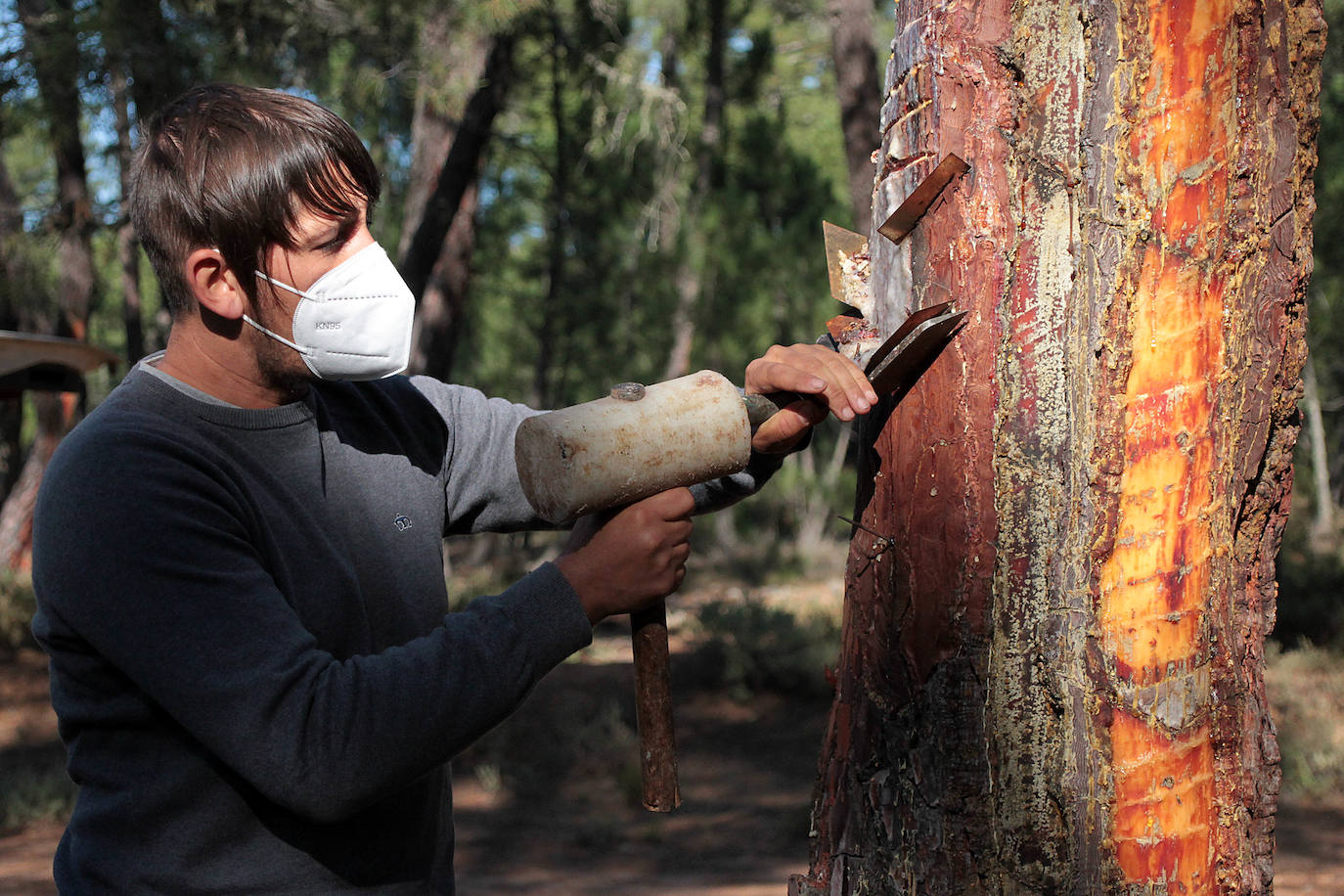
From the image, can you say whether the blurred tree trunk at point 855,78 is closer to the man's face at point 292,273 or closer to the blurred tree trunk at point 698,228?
the blurred tree trunk at point 698,228

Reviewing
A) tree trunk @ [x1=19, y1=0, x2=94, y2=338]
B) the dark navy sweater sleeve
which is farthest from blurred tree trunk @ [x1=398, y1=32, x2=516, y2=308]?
the dark navy sweater sleeve

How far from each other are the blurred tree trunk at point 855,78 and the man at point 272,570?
269 inches

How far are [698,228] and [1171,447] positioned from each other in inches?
491

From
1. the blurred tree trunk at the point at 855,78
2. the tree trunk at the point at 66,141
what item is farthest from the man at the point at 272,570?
the tree trunk at the point at 66,141

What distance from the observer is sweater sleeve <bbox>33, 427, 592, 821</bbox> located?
1456 mm

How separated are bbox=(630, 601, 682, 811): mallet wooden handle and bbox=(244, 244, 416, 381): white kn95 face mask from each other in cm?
63

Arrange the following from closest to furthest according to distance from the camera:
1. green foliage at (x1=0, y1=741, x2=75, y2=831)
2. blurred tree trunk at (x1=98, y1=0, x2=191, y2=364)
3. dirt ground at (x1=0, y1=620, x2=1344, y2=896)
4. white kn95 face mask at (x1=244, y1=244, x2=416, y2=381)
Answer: white kn95 face mask at (x1=244, y1=244, x2=416, y2=381) → dirt ground at (x1=0, y1=620, x2=1344, y2=896) → green foliage at (x1=0, y1=741, x2=75, y2=831) → blurred tree trunk at (x1=98, y1=0, x2=191, y2=364)

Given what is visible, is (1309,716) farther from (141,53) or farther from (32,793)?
(141,53)

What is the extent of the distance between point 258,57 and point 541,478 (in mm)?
7407

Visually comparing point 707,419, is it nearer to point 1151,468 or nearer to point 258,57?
point 1151,468

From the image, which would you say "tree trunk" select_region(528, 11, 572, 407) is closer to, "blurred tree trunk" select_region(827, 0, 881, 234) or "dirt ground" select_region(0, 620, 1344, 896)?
"blurred tree trunk" select_region(827, 0, 881, 234)

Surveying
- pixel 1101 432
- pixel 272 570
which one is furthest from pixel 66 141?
pixel 1101 432

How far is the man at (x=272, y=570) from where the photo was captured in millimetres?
1471

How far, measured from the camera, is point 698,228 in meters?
13.9
